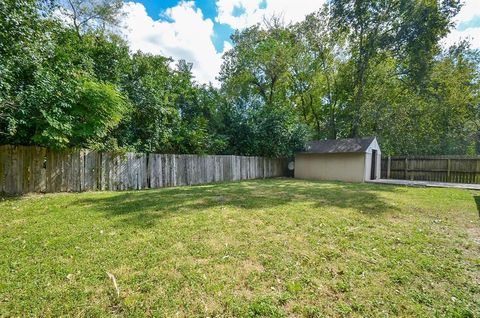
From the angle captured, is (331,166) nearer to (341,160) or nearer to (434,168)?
(341,160)

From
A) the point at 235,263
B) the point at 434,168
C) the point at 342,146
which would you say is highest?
the point at 342,146

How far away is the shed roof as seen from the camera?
12.7 metres

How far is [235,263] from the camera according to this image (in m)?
2.61

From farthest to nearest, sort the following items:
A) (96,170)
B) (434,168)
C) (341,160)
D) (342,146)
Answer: (342,146)
(341,160)
(434,168)
(96,170)

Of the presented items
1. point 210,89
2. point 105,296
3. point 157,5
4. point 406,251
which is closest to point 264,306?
point 105,296

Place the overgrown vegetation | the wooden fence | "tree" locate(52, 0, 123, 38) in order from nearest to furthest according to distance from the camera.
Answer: the overgrown vegetation < the wooden fence < "tree" locate(52, 0, 123, 38)

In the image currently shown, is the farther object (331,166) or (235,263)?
(331,166)

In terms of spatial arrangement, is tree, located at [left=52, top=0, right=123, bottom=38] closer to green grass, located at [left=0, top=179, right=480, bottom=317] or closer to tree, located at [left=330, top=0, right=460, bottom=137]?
green grass, located at [left=0, top=179, right=480, bottom=317]

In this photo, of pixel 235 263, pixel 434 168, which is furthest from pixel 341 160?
pixel 235 263

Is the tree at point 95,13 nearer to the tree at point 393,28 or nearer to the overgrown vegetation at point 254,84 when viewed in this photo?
the overgrown vegetation at point 254,84

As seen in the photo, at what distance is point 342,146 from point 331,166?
1293mm

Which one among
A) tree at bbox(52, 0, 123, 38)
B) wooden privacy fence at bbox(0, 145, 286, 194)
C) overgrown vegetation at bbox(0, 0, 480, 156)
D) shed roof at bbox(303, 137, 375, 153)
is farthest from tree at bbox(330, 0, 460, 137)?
tree at bbox(52, 0, 123, 38)

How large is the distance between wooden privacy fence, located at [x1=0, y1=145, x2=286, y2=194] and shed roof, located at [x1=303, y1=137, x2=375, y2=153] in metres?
5.91

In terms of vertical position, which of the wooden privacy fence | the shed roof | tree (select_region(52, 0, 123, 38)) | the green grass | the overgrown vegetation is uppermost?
tree (select_region(52, 0, 123, 38))
